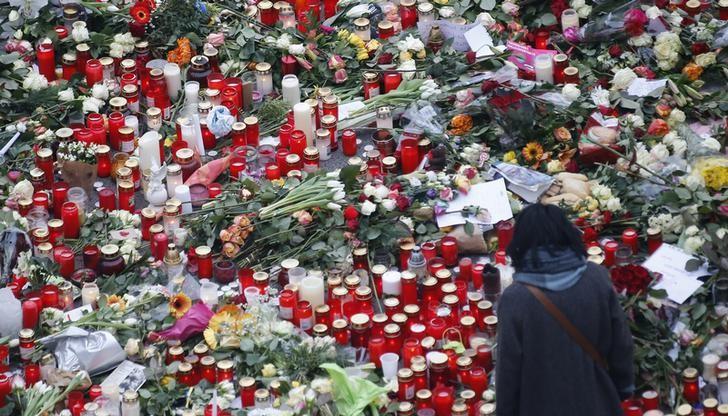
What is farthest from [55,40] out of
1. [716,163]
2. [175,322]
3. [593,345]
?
[593,345]

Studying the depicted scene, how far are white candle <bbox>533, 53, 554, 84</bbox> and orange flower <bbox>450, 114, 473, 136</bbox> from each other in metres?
0.45

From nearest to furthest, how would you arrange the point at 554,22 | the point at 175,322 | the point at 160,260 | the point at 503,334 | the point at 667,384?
the point at 503,334 < the point at 667,384 < the point at 175,322 < the point at 160,260 < the point at 554,22

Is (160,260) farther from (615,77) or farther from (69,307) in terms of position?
(615,77)

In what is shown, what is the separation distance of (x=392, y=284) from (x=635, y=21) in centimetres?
198

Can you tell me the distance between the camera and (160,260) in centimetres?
654

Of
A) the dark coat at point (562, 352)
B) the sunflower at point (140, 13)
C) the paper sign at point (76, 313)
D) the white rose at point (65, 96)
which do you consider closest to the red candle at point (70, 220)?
the paper sign at point (76, 313)

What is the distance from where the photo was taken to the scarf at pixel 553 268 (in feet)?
15.3

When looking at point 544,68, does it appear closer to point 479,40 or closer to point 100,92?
point 479,40

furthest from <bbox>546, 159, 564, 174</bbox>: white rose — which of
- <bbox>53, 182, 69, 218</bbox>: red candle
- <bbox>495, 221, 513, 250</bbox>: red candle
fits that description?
<bbox>53, 182, 69, 218</bbox>: red candle

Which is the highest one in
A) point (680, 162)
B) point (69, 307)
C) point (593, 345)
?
point (593, 345)

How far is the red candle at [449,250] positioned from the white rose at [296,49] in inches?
60.9

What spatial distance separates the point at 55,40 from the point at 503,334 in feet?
12.4

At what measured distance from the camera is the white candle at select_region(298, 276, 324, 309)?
6207 mm

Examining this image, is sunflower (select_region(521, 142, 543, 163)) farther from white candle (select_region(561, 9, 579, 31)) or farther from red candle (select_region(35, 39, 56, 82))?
red candle (select_region(35, 39, 56, 82))
